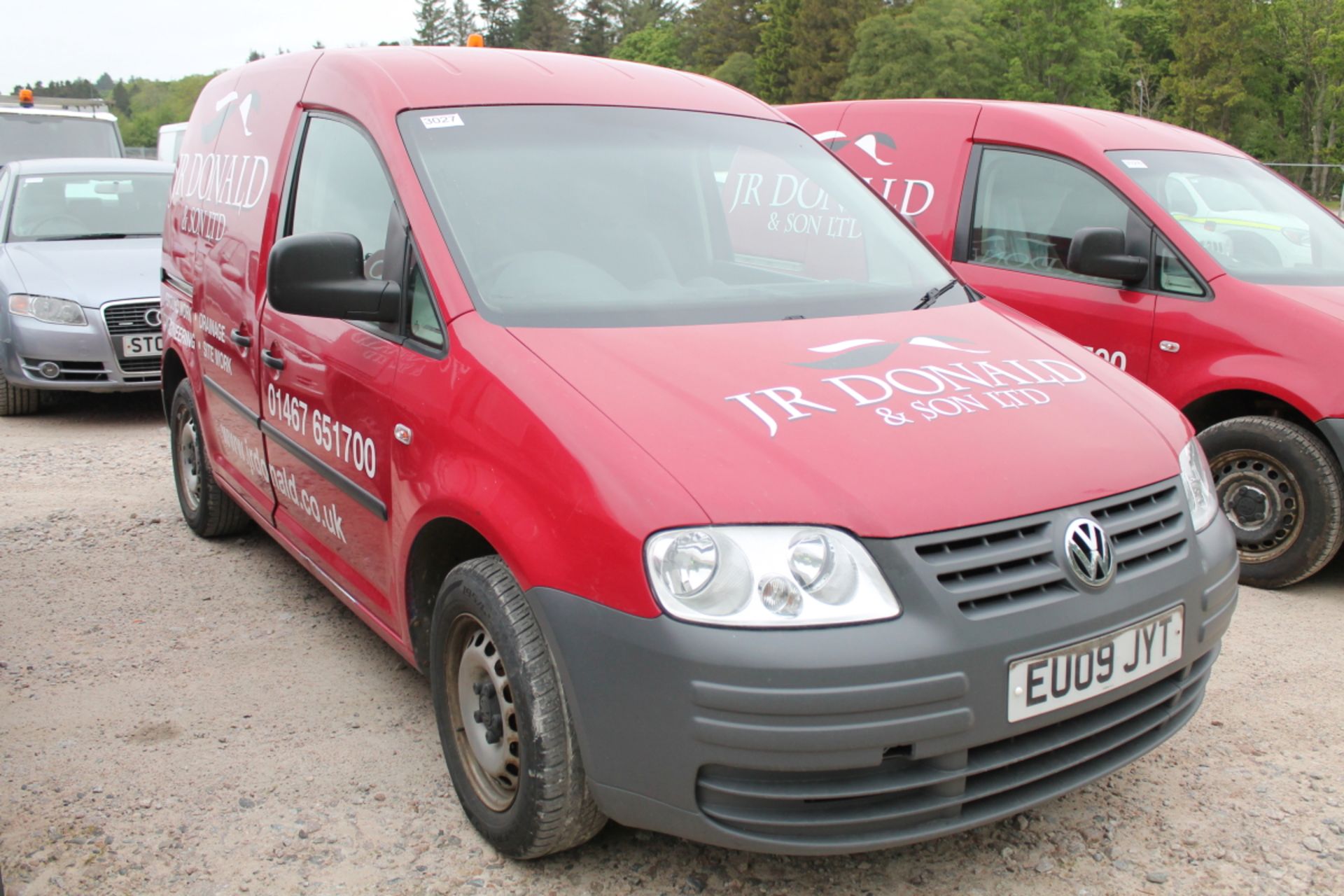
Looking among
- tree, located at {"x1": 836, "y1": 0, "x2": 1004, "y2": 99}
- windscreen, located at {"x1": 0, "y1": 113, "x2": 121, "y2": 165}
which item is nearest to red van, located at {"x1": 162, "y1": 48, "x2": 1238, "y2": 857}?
windscreen, located at {"x1": 0, "y1": 113, "x2": 121, "y2": 165}

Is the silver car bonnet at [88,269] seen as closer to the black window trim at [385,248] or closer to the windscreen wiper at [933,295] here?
the black window trim at [385,248]

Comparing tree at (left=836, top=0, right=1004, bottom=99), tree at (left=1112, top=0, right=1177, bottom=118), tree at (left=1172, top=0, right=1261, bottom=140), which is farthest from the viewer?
tree at (left=836, top=0, right=1004, bottom=99)

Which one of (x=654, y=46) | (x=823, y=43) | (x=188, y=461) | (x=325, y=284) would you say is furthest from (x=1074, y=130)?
(x=654, y=46)

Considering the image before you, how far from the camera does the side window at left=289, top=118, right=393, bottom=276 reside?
3.25 meters

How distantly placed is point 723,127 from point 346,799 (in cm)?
224

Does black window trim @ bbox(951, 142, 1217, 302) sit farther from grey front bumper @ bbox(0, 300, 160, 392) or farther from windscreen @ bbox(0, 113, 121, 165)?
windscreen @ bbox(0, 113, 121, 165)

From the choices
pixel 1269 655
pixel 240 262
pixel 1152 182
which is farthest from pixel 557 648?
pixel 1152 182

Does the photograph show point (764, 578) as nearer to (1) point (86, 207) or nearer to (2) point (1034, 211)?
(2) point (1034, 211)

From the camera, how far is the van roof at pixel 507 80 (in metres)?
3.34

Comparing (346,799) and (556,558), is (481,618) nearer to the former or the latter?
(556,558)

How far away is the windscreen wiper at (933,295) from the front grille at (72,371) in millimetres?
6206

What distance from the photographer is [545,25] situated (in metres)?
100

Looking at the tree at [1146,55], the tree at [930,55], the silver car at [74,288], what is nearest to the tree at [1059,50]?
the tree at [930,55]

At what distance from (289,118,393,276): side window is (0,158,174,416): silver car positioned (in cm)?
457
